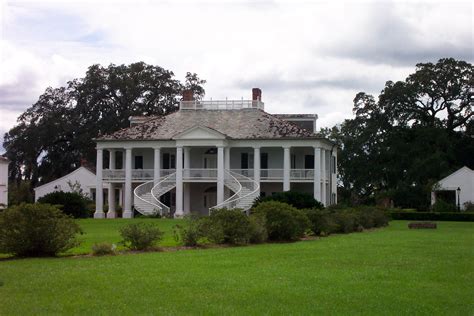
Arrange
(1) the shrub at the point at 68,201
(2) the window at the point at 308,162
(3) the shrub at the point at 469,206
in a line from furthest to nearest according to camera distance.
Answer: (3) the shrub at the point at 469,206, (2) the window at the point at 308,162, (1) the shrub at the point at 68,201

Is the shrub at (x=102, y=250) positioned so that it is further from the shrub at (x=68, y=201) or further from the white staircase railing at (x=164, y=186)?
the white staircase railing at (x=164, y=186)

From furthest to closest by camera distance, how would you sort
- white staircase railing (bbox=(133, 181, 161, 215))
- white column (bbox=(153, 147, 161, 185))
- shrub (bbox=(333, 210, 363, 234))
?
white column (bbox=(153, 147, 161, 185)) → white staircase railing (bbox=(133, 181, 161, 215)) → shrub (bbox=(333, 210, 363, 234))

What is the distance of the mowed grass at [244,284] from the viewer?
11.4 metres

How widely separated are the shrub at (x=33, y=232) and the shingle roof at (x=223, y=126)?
115 ft

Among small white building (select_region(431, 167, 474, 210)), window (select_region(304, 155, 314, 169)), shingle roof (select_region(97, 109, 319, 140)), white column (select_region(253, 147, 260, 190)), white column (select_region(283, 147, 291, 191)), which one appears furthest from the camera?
small white building (select_region(431, 167, 474, 210))

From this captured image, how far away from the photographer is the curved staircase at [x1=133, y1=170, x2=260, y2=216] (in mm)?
50750

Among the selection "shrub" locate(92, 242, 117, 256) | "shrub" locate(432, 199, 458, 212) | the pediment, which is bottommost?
"shrub" locate(92, 242, 117, 256)

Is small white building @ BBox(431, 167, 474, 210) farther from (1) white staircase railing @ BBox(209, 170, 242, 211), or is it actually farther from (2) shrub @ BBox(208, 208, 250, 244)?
(2) shrub @ BBox(208, 208, 250, 244)

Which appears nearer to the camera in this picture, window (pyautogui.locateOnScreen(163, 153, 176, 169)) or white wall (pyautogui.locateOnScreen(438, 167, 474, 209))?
window (pyautogui.locateOnScreen(163, 153, 176, 169))

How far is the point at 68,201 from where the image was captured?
50.1m

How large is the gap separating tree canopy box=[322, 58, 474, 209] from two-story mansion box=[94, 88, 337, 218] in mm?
8795

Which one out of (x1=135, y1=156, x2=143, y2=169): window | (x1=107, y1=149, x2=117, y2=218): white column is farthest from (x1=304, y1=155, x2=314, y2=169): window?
(x1=107, y1=149, x2=117, y2=218): white column

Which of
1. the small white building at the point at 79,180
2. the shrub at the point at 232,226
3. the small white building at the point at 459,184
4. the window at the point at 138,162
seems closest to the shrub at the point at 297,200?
the shrub at the point at 232,226

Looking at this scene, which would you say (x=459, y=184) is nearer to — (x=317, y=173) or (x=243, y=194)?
(x=317, y=173)
